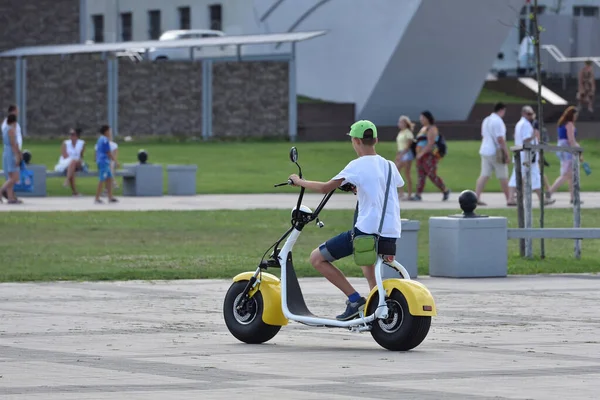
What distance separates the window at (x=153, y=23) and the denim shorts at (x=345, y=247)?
180 feet

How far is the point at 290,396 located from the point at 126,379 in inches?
46.1

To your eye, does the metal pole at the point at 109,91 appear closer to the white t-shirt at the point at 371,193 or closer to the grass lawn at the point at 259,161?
the grass lawn at the point at 259,161

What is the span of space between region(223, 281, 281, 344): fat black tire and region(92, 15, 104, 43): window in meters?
57.8

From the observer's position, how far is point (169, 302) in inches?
563

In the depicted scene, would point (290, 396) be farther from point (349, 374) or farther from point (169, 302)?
point (169, 302)

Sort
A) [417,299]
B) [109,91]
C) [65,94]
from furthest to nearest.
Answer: [65,94] → [109,91] → [417,299]

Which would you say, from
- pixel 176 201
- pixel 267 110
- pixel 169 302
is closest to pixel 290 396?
pixel 169 302

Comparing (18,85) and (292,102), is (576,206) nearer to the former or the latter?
(292,102)

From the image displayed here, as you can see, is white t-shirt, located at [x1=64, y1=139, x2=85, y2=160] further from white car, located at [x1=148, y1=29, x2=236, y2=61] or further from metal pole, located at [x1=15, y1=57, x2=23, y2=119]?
white car, located at [x1=148, y1=29, x2=236, y2=61]

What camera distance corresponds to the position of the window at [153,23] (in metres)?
65.8

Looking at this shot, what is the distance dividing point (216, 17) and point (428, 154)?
3358 centimetres

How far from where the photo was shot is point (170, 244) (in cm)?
2053

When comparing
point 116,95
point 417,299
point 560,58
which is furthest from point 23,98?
point 417,299

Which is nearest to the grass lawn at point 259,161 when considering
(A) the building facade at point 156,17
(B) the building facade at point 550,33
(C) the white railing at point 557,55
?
(C) the white railing at point 557,55
